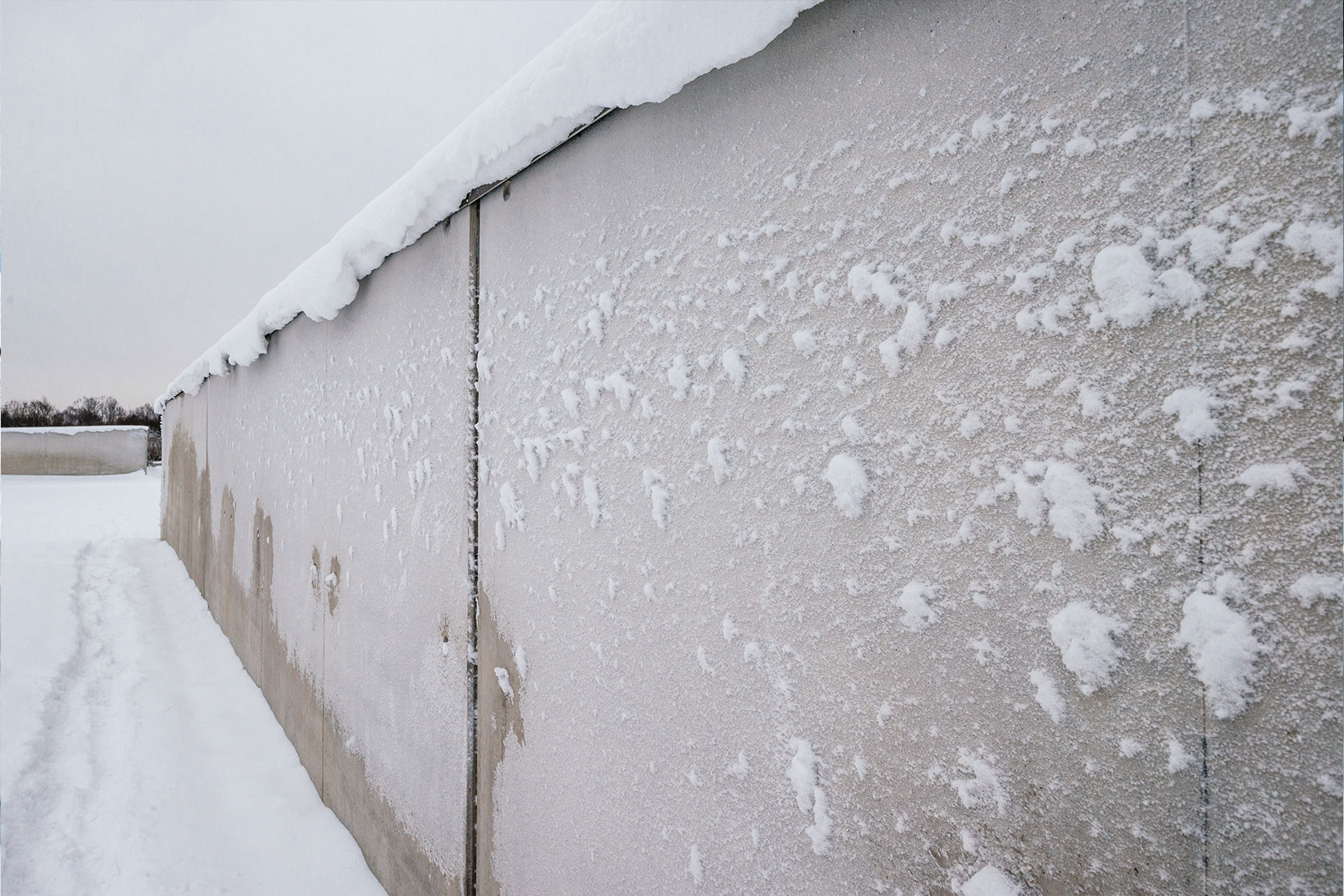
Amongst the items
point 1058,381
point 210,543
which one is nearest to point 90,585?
point 210,543

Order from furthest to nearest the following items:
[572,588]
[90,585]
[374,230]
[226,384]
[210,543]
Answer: [90,585] < [210,543] < [226,384] < [374,230] < [572,588]

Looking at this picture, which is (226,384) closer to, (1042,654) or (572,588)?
(572,588)

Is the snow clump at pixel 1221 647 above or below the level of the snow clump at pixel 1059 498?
below

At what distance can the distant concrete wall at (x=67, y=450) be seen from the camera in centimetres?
1794

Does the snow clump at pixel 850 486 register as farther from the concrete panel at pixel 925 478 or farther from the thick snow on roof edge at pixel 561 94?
the thick snow on roof edge at pixel 561 94

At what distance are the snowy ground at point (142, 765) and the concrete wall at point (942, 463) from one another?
4.72 ft

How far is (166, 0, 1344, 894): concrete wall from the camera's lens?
52 cm

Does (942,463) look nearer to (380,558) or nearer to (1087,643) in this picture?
(1087,643)

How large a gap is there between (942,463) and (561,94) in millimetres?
938

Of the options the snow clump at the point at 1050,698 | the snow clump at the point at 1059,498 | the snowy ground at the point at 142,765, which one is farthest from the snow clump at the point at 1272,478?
the snowy ground at the point at 142,765

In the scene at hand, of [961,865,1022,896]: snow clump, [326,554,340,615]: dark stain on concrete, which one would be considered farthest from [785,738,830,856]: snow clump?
[326,554,340,615]: dark stain on concrete

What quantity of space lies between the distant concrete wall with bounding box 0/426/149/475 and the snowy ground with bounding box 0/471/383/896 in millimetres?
17099

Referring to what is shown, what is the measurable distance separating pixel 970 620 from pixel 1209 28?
0.59 metres

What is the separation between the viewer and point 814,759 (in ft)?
2.65
